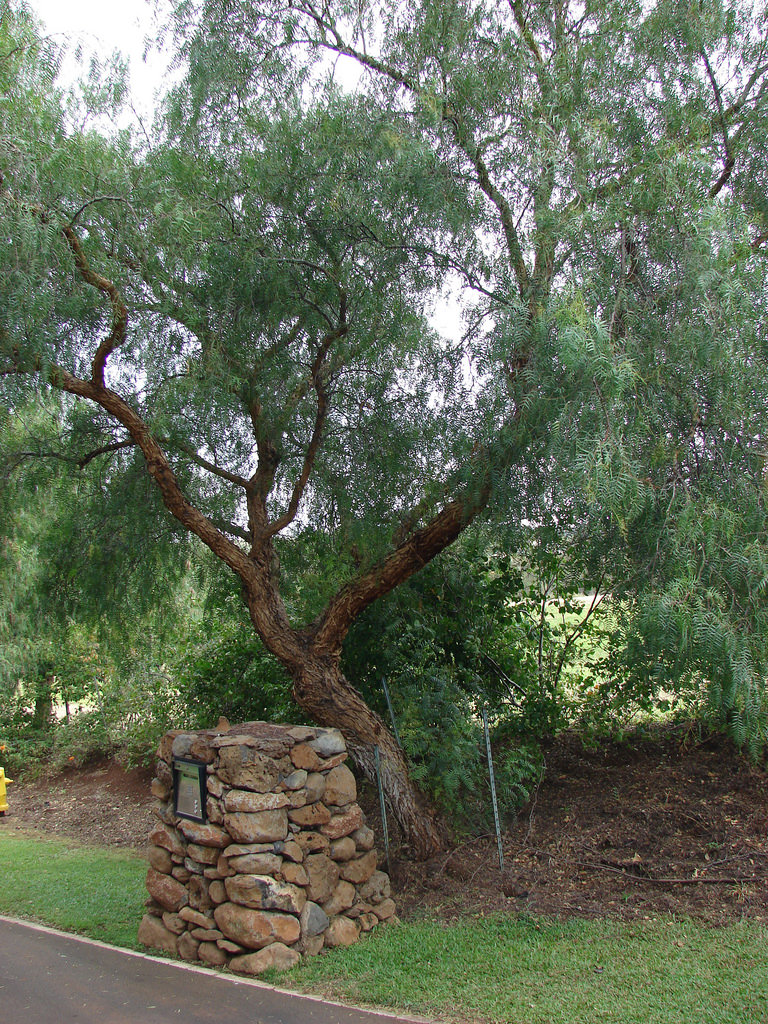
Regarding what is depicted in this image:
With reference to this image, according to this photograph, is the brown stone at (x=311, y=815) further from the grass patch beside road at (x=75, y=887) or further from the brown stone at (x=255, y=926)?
the grass patch beside road at (x=75, y=887)

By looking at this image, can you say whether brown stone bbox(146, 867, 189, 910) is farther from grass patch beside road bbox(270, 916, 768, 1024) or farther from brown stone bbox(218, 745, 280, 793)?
grass patch beside road bbox(270, 916, 768, 1024)

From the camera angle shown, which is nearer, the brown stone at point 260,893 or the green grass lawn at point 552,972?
the green grass lawn at point 552,972

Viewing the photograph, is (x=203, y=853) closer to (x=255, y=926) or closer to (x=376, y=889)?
(x=255, y=926)

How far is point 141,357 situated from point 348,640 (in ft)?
11.3

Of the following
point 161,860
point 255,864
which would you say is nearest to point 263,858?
point 255,864

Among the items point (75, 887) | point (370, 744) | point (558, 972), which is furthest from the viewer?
point (75, 887)

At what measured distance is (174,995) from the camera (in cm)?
482

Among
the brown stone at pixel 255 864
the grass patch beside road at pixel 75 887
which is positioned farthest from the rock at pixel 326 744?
the grass patch beside road at pixel 75 887

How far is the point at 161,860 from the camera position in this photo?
19.1 feet

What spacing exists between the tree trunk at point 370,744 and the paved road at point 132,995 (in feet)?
6.58

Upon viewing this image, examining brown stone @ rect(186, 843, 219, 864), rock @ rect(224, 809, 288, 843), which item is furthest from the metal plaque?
rock @ rect(224, 809, 288, 843)

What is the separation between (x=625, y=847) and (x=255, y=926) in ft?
9.73

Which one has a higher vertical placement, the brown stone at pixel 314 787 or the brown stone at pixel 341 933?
the brown stone at pixel 314 787

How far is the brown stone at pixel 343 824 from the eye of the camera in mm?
5742
